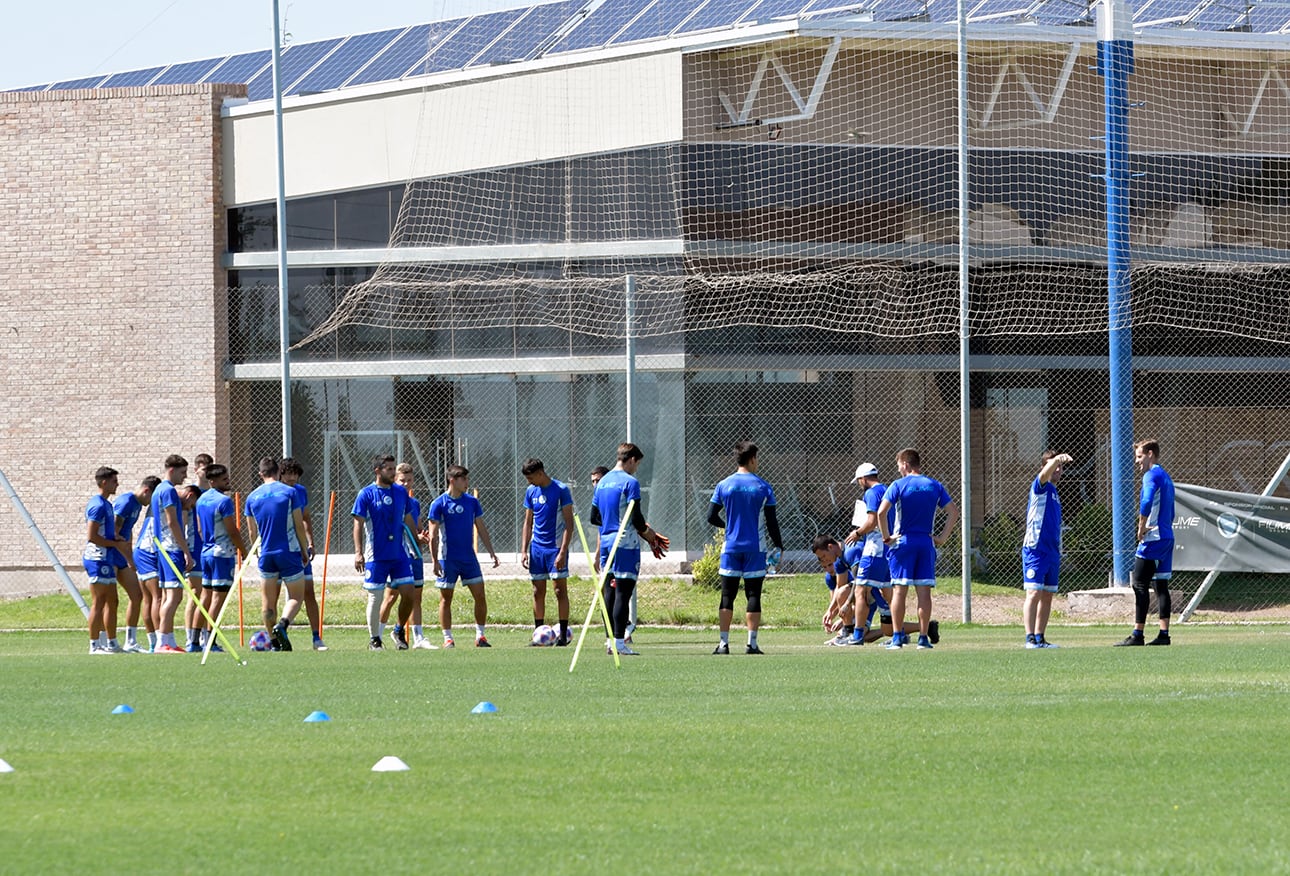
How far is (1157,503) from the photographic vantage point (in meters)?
17.4

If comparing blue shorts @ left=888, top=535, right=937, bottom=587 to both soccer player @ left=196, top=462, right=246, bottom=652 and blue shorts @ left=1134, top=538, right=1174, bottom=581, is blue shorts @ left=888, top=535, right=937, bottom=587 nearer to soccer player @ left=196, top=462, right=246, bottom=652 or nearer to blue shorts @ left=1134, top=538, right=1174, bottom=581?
blue shorts @ left=1134, top=538, right=1174, bottom=581

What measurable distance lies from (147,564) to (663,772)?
12770 mm

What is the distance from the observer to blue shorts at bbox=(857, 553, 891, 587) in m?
18.5

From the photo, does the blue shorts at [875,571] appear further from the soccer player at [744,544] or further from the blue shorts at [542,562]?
the blue shorts at [542,562]

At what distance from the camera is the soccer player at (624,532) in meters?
17.2

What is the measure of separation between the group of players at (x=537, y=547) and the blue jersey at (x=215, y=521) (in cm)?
2

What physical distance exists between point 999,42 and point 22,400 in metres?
18.7

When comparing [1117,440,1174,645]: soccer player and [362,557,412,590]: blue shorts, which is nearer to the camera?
[1117,440,1174,645]: soccer player

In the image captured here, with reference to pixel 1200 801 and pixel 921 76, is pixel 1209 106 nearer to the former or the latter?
pixel 921 76

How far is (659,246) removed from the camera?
2853 cm

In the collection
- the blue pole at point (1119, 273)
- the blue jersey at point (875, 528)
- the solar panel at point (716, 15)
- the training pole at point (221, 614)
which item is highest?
the solar panel at point (716, 15)

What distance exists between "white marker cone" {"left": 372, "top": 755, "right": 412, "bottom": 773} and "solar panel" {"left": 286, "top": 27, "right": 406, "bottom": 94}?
2593 cm

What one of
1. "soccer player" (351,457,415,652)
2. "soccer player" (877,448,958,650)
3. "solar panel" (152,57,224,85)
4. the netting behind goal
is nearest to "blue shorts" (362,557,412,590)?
"soccer player" (351,457,415,652)

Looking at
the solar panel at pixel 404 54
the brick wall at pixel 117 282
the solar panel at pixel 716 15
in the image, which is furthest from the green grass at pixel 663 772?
the solar panel at pixel 404 54
